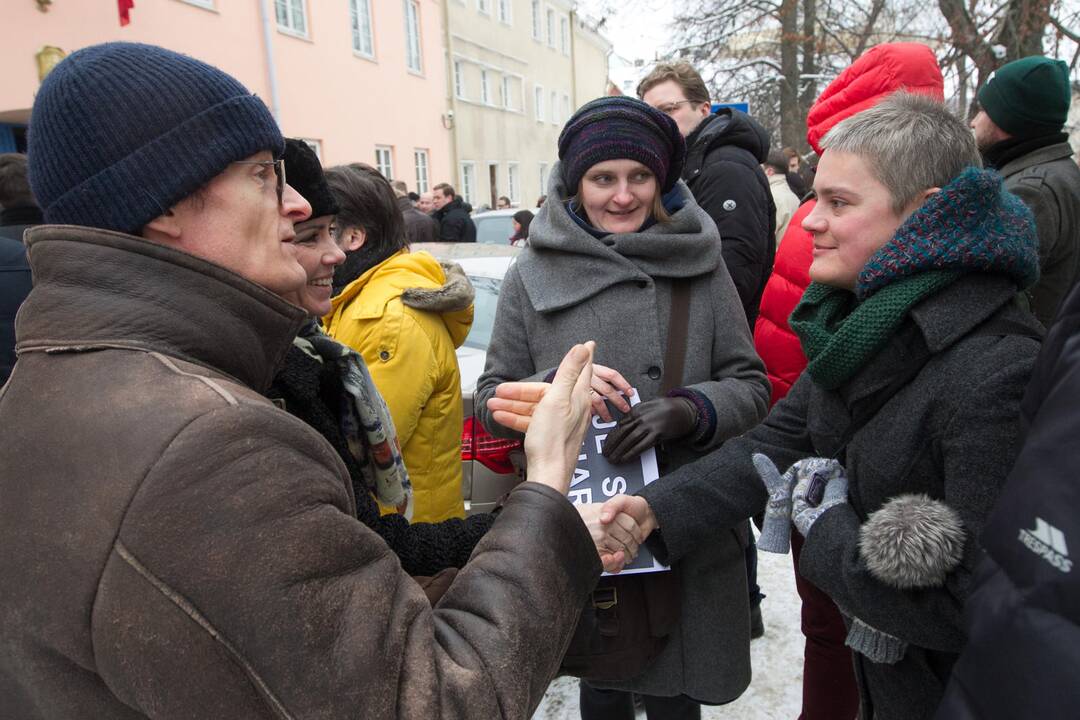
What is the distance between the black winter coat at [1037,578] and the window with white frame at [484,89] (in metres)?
24.6

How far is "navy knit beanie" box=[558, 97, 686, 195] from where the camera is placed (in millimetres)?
2199

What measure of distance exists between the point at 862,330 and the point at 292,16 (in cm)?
1575

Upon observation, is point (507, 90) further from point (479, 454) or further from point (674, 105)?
point (479, 454)

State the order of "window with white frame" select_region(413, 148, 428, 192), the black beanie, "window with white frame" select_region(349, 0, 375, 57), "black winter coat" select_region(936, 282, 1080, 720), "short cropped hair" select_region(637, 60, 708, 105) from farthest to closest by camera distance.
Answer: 1. "window with white frame" select_region(413, 148, 428, 192)
2. "window with white frame" select_region(349, 0, 375, 57)
3. "short cropped hair" select_region(637, 60, 708, 105)
4. the black beanie
5. "black winter coat" select_region(936, 282, 1080, 720)

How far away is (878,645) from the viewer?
1447 mm

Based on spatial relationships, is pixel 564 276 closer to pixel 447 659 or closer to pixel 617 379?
pixel 617 379

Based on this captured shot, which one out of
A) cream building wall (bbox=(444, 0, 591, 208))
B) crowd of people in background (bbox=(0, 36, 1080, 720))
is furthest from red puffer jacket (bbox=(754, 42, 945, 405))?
cream building wall (bbox=(444, 0, 591, 208))

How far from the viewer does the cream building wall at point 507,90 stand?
2236 cm

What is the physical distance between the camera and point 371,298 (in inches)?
99.7

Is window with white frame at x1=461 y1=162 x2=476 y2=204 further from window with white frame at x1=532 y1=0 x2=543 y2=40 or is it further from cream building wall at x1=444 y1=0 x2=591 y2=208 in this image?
window with white frame at x1=532 y1=0 x2=543 y2=40

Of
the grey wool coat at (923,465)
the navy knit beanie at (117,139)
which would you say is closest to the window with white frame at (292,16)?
the navy knit beanie at (117,139)

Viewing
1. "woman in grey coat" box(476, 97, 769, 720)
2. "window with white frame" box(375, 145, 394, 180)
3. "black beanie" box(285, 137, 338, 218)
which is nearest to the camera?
"black beanie" box(285, 137, 338, 218)

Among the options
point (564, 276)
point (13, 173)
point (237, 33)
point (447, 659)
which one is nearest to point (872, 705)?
point (447, 659)

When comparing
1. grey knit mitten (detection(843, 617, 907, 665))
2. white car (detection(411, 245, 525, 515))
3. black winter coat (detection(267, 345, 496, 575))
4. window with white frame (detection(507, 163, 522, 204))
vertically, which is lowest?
window with white frame (detection(507, 163, 522, 204))
